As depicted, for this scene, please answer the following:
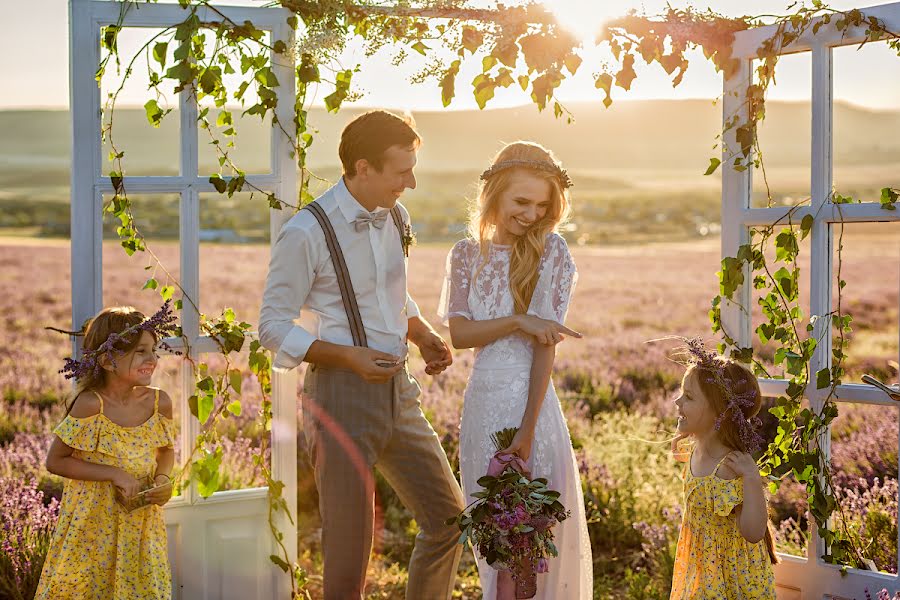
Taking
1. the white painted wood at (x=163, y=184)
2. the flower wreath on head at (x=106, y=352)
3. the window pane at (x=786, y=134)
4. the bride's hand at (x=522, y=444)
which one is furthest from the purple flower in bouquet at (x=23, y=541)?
the window pane at (x=786, y=134)

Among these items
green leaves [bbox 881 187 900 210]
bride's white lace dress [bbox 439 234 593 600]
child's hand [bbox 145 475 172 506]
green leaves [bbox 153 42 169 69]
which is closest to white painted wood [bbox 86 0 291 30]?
green leaves [bbox 153 42 169 69]

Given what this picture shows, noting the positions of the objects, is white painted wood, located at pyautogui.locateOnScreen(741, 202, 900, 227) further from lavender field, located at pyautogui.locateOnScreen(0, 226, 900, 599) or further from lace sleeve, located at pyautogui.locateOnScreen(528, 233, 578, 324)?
lace sleeve, located at pyautogui.locateOnScreen(528, 233, 578, 324)

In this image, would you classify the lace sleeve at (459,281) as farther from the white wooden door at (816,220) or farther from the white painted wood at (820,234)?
the white painted wood at (820,234)

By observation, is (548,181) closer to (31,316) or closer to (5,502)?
(5,502)

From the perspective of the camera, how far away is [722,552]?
2535mm

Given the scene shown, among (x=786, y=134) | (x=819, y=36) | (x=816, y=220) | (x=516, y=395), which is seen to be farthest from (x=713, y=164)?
(x=516, y=395)

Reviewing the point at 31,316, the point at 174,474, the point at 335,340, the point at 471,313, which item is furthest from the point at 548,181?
the point at 31,316

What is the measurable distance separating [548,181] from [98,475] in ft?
4.97

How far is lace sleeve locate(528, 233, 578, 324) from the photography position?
8.46 ft

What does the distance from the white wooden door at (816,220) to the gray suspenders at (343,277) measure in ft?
4.09

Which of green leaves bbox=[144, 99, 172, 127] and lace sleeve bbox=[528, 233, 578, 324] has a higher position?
green leaves bbox=[144, 99, 172, 127]

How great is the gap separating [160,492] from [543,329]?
3.96 feet

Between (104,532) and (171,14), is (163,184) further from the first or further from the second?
(104,532)

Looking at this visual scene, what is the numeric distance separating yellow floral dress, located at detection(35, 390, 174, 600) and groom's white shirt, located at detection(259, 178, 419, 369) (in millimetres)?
543
